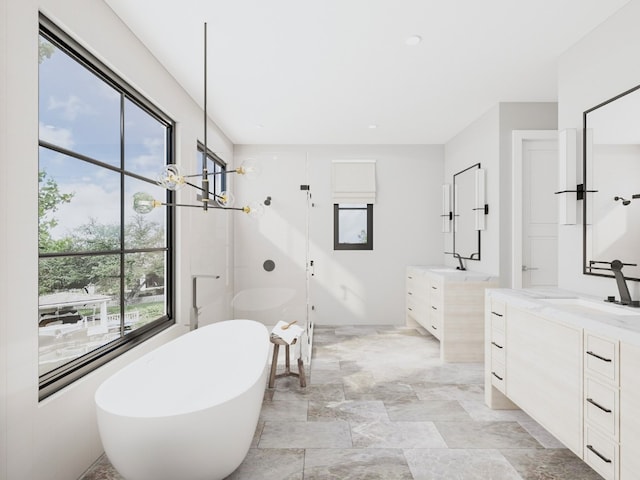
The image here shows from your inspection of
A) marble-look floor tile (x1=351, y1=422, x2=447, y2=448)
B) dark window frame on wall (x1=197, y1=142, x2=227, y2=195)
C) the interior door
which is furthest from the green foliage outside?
the interior door

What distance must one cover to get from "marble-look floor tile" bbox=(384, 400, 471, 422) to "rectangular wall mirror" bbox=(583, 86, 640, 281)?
4.34 ft

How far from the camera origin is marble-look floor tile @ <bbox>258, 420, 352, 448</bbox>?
2.36m

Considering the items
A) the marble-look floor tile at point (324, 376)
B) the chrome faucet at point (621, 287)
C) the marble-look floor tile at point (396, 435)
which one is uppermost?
the chrome faucet at point (621, 287)

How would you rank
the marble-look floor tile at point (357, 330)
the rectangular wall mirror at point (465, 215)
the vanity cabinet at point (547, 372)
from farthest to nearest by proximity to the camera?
the marble-look floor tile at point (357, 330), the rectangular wall mirror at point (465, 215), the vanity cabinet at point (547, 372)

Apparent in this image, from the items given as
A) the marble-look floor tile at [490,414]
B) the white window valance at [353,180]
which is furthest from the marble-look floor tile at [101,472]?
the white window valance at [353,180]

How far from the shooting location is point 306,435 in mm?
2475

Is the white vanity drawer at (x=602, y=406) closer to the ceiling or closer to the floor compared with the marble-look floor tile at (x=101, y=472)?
closer to the ceiling

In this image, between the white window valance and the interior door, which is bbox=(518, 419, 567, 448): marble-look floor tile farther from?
the white window valance

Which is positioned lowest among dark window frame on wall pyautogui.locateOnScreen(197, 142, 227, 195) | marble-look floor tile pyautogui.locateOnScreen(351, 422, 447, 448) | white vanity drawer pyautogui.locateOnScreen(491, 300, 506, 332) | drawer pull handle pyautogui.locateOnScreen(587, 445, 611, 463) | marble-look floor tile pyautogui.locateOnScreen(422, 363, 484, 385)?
marble-look floor tile pyautogui.locateOnScreen(422, 363, 484, 385)

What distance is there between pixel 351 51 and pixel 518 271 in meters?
2.66

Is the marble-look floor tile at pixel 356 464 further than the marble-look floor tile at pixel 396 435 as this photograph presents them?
No

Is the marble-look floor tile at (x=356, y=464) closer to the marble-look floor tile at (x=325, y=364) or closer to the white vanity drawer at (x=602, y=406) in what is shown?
the white vanity drawer at (x=602, y=406)

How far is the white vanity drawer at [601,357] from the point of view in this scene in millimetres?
1654

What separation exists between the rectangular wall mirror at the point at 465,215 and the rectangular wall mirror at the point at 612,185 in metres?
1.75
